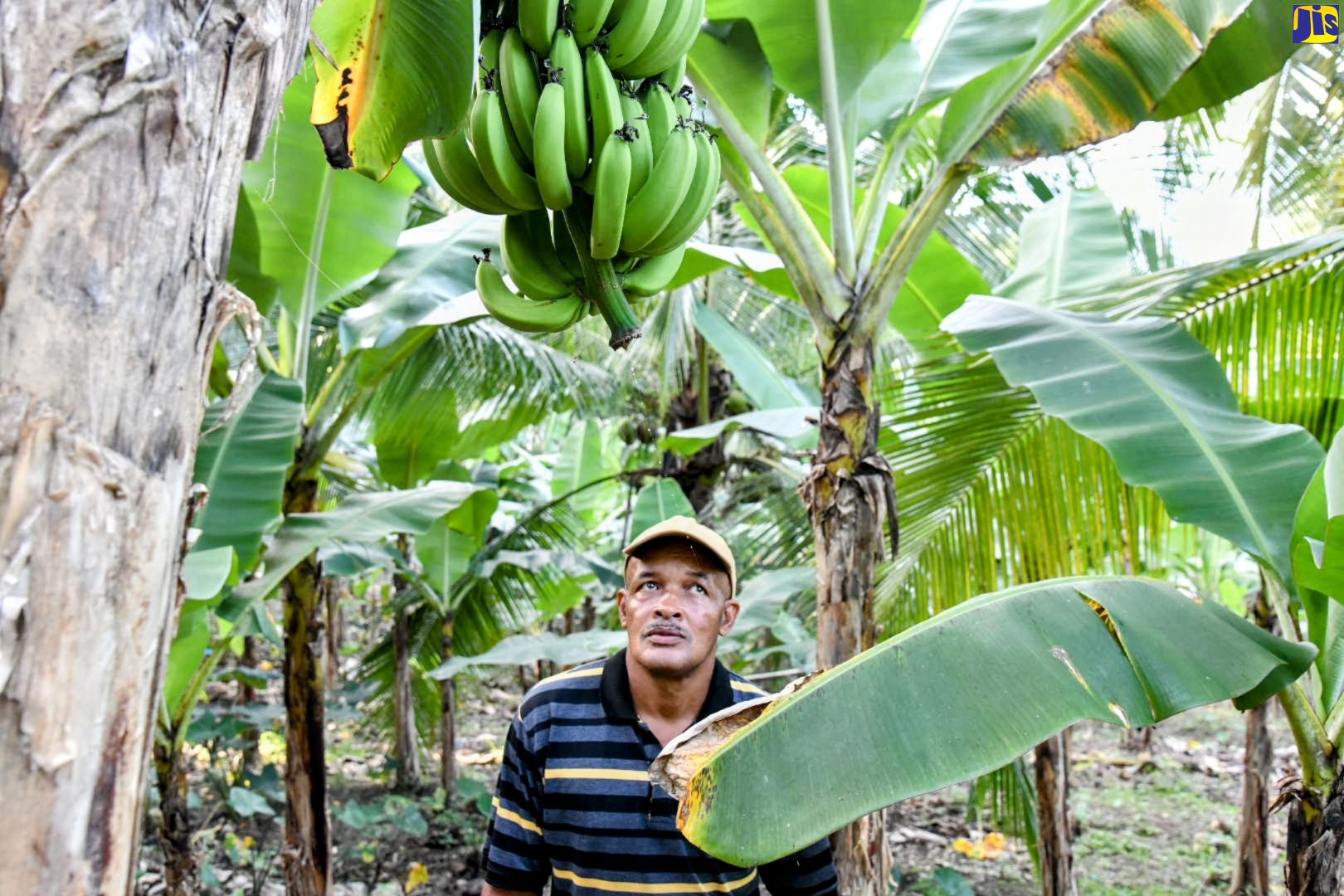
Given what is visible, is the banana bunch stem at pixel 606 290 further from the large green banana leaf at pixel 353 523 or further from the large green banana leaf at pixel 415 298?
the large green banana leaf at pixel 353 523

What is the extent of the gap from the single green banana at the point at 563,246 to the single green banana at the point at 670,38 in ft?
0.87

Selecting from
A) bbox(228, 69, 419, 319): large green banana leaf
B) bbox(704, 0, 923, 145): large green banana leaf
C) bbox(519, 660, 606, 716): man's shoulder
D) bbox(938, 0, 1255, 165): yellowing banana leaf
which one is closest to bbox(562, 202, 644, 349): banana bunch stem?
bbox(519, 660, 606, 716): man's shoulder

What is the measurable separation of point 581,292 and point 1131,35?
153 cm

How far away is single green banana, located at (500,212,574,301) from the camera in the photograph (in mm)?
1585

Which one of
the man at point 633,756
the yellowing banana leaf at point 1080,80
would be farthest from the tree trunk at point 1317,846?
the yellowing banana leaf at point 1080,80

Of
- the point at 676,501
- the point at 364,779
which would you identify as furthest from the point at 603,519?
the point at 676,501

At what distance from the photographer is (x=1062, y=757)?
3723mm

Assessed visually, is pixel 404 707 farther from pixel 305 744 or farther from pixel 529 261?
pixel 529 261

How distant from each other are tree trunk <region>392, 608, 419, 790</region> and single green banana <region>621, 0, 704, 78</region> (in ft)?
16.7

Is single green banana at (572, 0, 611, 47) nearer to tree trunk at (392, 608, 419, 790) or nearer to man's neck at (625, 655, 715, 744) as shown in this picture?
man's neck at (625, 655, 715, 744)

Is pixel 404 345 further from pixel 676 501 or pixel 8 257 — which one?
pixel 8 257

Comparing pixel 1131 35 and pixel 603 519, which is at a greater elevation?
pixel 603 519

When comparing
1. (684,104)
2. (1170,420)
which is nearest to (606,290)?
(684,104)

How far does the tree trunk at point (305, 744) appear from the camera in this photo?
3275 millimetres
